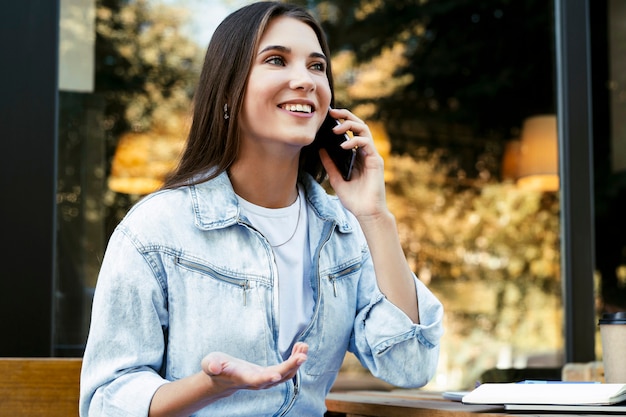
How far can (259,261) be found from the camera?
157cm

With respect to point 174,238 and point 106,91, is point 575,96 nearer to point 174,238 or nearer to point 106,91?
point 106,91

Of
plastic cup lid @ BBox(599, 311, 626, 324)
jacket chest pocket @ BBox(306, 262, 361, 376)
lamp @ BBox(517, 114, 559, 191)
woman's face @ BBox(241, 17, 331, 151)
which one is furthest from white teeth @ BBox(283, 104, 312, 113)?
lamp @ BBox(517, 114, 559, 191)

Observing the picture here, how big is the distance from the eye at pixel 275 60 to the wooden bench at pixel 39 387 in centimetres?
65

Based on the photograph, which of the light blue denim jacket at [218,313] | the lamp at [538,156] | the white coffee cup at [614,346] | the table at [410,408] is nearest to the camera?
the table at [410,408]

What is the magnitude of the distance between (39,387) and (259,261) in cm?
45

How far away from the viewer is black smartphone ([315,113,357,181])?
5.78 ft

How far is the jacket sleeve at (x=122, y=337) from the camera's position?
4.55 feet

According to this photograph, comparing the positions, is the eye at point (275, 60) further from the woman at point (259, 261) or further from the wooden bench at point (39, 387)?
the wooden bench at point (39, 387)

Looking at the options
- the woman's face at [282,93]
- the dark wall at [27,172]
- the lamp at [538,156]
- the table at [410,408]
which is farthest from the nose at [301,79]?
the lamp at [538,156]

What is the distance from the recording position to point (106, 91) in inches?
136

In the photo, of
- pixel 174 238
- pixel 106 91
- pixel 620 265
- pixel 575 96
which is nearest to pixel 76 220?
pixel 106 91

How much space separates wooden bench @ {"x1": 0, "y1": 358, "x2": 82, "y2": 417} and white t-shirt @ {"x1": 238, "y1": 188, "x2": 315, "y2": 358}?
38cm

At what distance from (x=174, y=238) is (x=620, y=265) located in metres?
3.63

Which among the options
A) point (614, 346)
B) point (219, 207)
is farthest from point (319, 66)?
point (614, 346)
